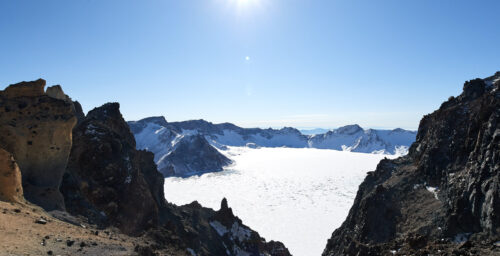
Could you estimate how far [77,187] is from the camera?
81.8ft

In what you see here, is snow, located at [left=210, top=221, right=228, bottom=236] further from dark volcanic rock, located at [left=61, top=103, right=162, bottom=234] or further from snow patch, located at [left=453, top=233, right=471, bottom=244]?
snow patch, located at [left=453, top=233, right=471, bottom=244]

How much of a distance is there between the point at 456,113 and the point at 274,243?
34906 millimetres

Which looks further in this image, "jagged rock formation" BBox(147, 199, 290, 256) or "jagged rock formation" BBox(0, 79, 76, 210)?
"jagged rock formation" BBox(147, 199, 290, 256)

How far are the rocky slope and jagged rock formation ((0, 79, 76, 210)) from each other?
0.17 ft

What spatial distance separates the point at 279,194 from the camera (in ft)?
443

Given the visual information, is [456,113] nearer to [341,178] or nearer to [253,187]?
[253,187]

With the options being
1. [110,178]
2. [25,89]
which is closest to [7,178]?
[25,89]

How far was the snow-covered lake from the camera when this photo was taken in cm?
7731

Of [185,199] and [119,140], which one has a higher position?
[119,140]

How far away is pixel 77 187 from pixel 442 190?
34906 mm

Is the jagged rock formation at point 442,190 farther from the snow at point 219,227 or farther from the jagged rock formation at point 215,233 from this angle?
the snow at point 219,227

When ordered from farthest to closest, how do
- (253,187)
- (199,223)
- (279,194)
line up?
1. (253,187)
2. (279,194)
3. (199,223)

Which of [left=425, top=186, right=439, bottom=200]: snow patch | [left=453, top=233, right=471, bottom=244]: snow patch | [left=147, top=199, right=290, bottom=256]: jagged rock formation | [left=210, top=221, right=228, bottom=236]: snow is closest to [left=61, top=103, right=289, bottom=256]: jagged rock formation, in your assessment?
[left=147, top=199, right=290, bottom=256]: jagged rock formation

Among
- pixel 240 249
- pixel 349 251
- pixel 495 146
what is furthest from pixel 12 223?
pixel 240 249
